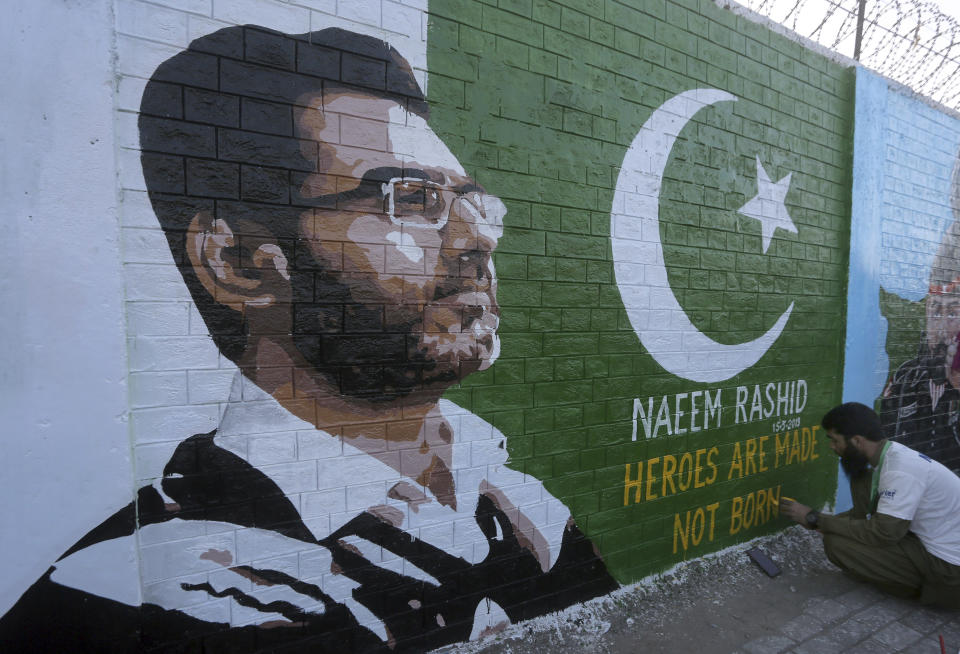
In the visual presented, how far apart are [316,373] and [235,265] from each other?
55cm

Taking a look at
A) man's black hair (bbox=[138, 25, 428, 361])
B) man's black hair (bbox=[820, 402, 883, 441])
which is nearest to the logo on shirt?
man's black hair (bbox=[820, 402, 883, 441])

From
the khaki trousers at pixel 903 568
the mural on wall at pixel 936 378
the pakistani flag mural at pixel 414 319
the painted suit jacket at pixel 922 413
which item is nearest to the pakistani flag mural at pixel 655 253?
the pakistani flag mural at pixel 414 319

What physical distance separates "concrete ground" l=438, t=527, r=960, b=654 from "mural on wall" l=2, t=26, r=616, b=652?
53 centimetres

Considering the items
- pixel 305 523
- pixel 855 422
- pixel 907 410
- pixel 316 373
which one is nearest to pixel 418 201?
pixel 316 373

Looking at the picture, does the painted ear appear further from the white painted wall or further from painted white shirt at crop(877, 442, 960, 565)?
painted white shirt at crop(877, 442, 960, 565)

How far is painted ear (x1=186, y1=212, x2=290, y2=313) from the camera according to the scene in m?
2.04

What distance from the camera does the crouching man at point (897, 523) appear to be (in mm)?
3295

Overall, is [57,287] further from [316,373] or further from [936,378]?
[936,378]

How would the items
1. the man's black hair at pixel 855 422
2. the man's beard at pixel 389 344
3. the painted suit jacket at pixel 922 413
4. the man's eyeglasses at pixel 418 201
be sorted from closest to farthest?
the man's beard at pixel 389 344 < the man's eyeglasses at pixel 418 201 < the man's black hair at pixel 855 422 < the painted suit jacket at pixel 922 413

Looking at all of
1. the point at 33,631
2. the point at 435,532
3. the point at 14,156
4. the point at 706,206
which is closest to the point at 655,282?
the point at 706,206

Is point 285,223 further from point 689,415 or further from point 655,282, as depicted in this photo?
point 689,415

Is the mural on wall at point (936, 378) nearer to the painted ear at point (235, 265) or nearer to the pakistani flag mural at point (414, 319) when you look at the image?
the pakistani flag mural at point (414, 319)

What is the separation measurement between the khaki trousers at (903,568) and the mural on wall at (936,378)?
2.00 m

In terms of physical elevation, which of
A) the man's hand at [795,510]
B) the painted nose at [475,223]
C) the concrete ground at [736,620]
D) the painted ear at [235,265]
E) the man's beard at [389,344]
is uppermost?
the painted nose at [475,223]
